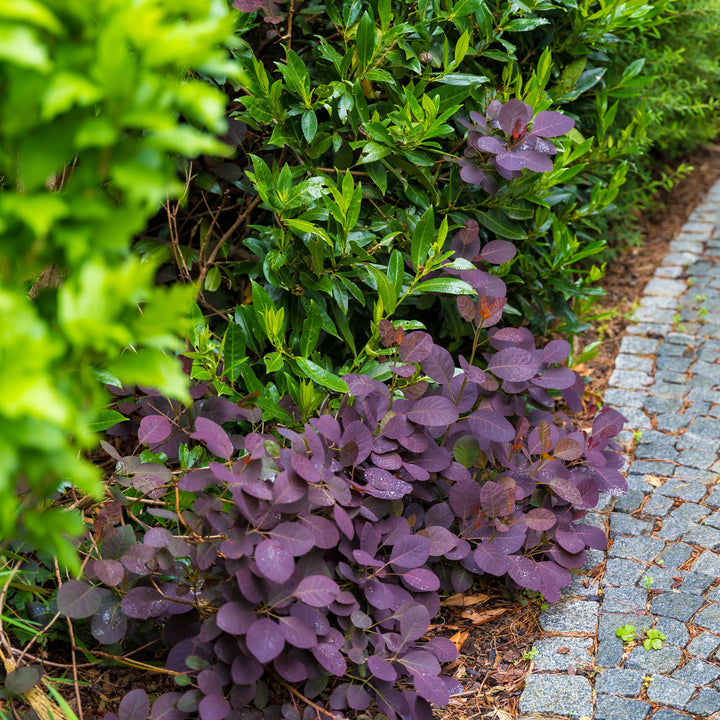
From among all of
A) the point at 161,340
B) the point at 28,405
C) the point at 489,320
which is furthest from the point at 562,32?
the point at 28,405

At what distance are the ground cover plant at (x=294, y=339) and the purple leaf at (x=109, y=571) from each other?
12 millimetres

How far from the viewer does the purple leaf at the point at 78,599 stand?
1.71 metres

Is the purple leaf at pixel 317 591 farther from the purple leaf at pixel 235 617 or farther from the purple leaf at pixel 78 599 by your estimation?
the purple leaf at pixel 78 599

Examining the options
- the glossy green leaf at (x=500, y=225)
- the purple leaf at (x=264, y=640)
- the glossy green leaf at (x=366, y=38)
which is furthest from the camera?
the glossy green leaf at (x=500, y=225)

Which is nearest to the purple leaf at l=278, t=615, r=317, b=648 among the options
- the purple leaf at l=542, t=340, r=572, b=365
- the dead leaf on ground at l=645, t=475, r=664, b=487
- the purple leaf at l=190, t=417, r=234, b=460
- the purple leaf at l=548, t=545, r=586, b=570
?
the purple leaf at l=190, t=417, r=234, b=460

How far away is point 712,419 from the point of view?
3113 mm

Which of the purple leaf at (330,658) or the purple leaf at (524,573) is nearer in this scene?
the purple leaf at (330,658)

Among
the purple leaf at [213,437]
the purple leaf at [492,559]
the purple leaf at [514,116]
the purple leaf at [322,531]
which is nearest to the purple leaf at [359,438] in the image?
the purple leaf at [322,531]

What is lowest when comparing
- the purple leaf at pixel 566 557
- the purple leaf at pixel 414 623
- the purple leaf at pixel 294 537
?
the purple leaf at pixel 566 557

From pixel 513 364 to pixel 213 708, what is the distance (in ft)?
4.67

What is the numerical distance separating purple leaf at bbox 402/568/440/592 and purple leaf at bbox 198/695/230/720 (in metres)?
0.60

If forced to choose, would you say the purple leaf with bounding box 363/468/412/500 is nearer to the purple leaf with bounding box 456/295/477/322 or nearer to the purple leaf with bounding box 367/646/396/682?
the purple leaf with bounding box 367/646/396/682

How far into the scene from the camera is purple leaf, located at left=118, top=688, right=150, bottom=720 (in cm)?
169

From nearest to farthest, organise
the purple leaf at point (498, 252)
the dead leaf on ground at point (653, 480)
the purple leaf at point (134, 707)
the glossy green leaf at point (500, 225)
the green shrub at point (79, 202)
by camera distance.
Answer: the green shrub at point (79, 202)
the purple leaf at point (134, 707)
the purple leaf at point (498, 252)
the glossy green leaf at point (500, 225)
the dead leaf on ground at point (653, 480)
